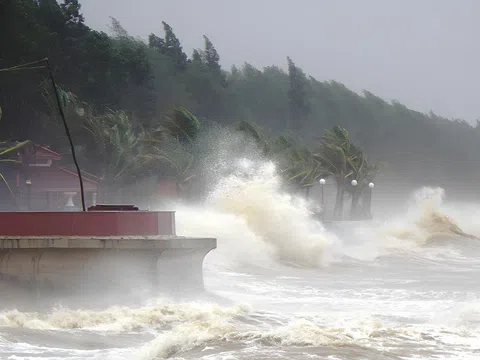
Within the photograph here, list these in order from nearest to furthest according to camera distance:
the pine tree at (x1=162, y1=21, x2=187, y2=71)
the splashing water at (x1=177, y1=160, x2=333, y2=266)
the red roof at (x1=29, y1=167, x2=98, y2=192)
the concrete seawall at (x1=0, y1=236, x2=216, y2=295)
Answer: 1. the concrete seawall at (x1=0, y1=236, x2=216, y2=295)
2. the splashing water at (x1=177, y1=160, x2=333, y2=266)
3. the red roof at (x1=29, y1=167, x2=98, y2=192)
4. the pine tree at (x1=162, y1=21, x2=187, y2=71)

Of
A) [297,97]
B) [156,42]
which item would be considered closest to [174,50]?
[156,42]

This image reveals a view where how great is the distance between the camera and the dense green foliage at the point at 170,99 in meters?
57.8

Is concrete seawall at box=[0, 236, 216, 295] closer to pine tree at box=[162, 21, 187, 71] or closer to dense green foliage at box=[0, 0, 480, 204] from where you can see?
dense green foliage at box=[0, 0, 480, 204]

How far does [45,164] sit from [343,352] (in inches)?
1463

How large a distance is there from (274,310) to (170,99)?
73.7 m

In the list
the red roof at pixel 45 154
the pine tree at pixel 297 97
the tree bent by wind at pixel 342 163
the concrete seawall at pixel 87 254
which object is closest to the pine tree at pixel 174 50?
the pine tree at pixel 297 97

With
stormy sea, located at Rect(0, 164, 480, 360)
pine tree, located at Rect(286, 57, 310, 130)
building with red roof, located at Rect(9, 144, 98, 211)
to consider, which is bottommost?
stormy sea, located at Rect(0, 164, 480, 360)

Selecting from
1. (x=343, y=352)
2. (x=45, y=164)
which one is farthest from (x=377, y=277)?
(x=45, y=164)

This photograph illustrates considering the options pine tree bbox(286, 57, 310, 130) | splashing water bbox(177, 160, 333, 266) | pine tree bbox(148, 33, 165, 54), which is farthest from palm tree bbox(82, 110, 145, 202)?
pine tree bbox(286, 57, 310, 130)

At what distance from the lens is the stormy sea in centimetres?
1298

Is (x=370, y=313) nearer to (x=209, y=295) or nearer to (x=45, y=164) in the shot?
(x=209, y=295)

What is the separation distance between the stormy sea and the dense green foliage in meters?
25.0

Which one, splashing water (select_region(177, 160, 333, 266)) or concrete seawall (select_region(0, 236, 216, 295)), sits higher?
splashing water (select_region(177, 160, 333, 266))

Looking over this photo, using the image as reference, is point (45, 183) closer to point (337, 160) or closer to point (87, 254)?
point (337, 160)
